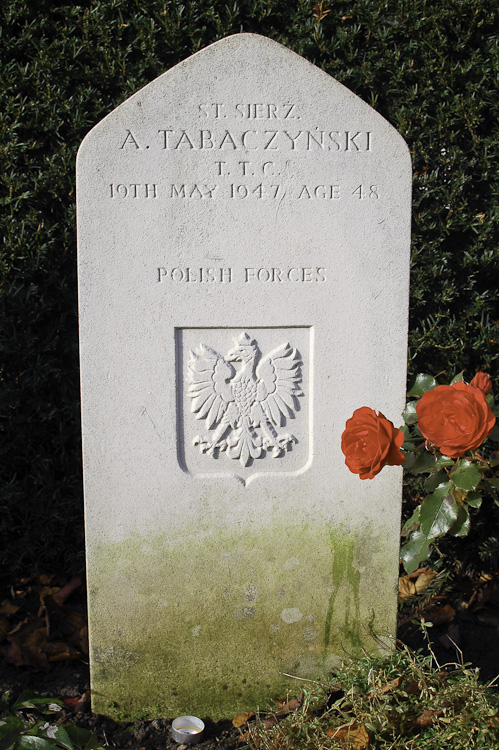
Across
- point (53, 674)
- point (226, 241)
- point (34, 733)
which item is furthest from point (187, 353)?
point (53, 674)

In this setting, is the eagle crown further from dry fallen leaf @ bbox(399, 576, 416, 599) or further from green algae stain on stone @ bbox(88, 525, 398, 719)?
dry fallen leaf @ bbox(399, 576, 416, 599)

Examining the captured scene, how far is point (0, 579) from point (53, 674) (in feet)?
2.22

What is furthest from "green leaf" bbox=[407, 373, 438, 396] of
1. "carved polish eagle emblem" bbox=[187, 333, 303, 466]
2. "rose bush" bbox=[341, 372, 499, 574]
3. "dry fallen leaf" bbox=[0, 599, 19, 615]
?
"dry fallen leaf" bbox=[0, 599, 19, 615]

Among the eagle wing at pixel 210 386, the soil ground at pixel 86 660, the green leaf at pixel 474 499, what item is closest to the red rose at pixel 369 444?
the green leaf at pixel 474 499

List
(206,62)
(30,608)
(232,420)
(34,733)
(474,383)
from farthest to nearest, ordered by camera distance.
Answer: (30,608) < (232,420) < (206,62) < (34,733) < (474,383)

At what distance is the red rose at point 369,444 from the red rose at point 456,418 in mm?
121

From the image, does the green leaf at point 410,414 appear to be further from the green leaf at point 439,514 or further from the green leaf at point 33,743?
the green leaf at point 33,743

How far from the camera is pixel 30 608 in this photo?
3289 millimetres

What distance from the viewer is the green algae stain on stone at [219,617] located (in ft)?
8.20

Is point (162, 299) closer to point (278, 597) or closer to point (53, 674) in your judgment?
point (278, 597)

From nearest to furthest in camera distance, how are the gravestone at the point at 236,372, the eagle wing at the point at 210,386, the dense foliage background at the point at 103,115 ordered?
the gravestone at the point at 236,372 → the eagle wing at the point at 210,386 → the dense foliage background at the point at 103,115

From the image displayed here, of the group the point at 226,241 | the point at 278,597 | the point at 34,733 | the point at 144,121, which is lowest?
the point at 34,733

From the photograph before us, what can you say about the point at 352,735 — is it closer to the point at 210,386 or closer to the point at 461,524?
the point at 461,524

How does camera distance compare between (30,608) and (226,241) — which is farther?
(30,608)
